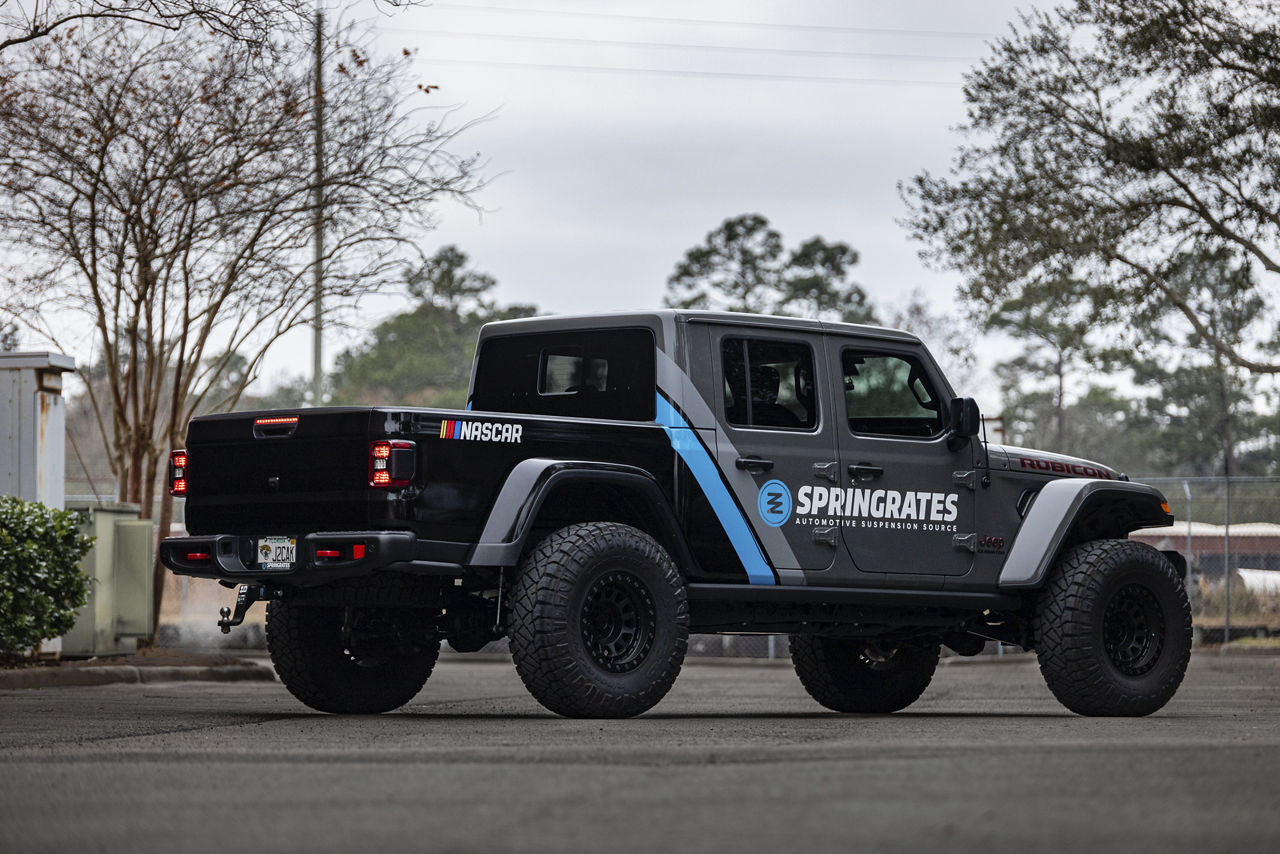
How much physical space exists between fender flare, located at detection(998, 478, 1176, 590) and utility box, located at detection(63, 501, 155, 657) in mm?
8926

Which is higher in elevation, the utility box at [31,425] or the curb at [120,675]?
the utility box at [31,425]

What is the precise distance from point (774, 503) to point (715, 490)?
423 mm

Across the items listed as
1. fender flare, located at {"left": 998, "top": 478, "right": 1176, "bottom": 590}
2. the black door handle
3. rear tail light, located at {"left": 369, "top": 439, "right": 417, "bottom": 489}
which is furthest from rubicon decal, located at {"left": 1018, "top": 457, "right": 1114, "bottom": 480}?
rear tail light, located at {"left": 369, "top": 439, "right": 417, "bottom": 489}

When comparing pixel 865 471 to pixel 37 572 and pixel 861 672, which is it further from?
pixel 37 572

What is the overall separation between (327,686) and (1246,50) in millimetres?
15892

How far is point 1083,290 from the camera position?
26125 millimetres

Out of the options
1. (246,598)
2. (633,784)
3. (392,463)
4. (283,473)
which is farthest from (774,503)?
(633,784)

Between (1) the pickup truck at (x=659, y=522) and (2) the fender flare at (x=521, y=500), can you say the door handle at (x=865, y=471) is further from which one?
(2) the fender flare at (x=521, y=500)

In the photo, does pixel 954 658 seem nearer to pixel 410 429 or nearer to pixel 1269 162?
pixel 1269 162

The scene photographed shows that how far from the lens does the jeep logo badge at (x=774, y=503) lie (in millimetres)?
10375

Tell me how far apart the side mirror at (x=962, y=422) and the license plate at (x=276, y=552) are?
13.2ft

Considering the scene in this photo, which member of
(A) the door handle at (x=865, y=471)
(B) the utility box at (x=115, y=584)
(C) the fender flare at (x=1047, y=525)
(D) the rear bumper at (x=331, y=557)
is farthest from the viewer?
(B) the utility box at (x=115, y=584)

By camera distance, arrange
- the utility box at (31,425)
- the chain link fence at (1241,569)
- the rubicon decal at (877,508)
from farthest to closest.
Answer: the chain link fence at (1241,569) → the utility box at (31,425) → the rubicon decal at (877,508)

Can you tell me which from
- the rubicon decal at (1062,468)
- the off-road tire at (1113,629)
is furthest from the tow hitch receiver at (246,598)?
the rubicon decal at (1062,468)
